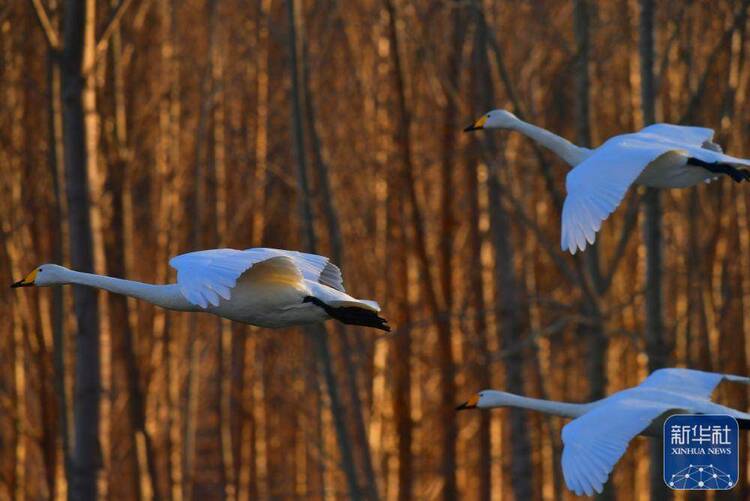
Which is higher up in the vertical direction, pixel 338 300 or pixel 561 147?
pixel 561 147

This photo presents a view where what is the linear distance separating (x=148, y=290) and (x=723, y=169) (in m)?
3.20

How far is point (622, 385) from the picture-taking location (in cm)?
1898

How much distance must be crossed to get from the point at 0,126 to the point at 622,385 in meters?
9.43

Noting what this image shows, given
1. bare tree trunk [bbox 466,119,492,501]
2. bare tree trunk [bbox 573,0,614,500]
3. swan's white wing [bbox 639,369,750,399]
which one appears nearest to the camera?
swan's white wing [bbox 639,369,750,399]

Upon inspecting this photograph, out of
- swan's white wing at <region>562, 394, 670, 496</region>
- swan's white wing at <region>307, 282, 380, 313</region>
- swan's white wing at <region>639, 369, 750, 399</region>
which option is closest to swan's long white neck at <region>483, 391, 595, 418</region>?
swan's white wing at <region>639, 369, 750, 399</region>

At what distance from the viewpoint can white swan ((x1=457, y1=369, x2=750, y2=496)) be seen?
623 cm

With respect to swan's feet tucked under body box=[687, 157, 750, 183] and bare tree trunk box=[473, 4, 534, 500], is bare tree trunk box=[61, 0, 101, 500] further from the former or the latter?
bare tree trunk box=[473, 4, 534, 500]

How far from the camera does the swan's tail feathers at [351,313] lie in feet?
21.3

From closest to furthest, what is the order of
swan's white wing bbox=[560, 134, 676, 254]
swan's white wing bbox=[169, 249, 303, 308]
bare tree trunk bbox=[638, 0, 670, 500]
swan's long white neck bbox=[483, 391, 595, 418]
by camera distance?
swan's white wing bbox=[169, 249, 303, 308]
swan's white wing bbox=[560, 134, 676, 254]
swan's long white neck bbox=[483, 391, 595, 418]
bare tree trunk bbox=[638, 0, 670, 500]

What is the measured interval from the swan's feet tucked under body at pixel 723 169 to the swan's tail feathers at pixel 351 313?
2.20 metres

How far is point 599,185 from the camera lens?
22.2 ft

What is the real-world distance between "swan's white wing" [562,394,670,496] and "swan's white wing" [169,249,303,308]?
5.44 ft

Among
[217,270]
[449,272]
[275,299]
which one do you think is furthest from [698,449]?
[449,272]

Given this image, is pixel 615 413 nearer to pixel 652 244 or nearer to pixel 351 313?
pixel 351 313
